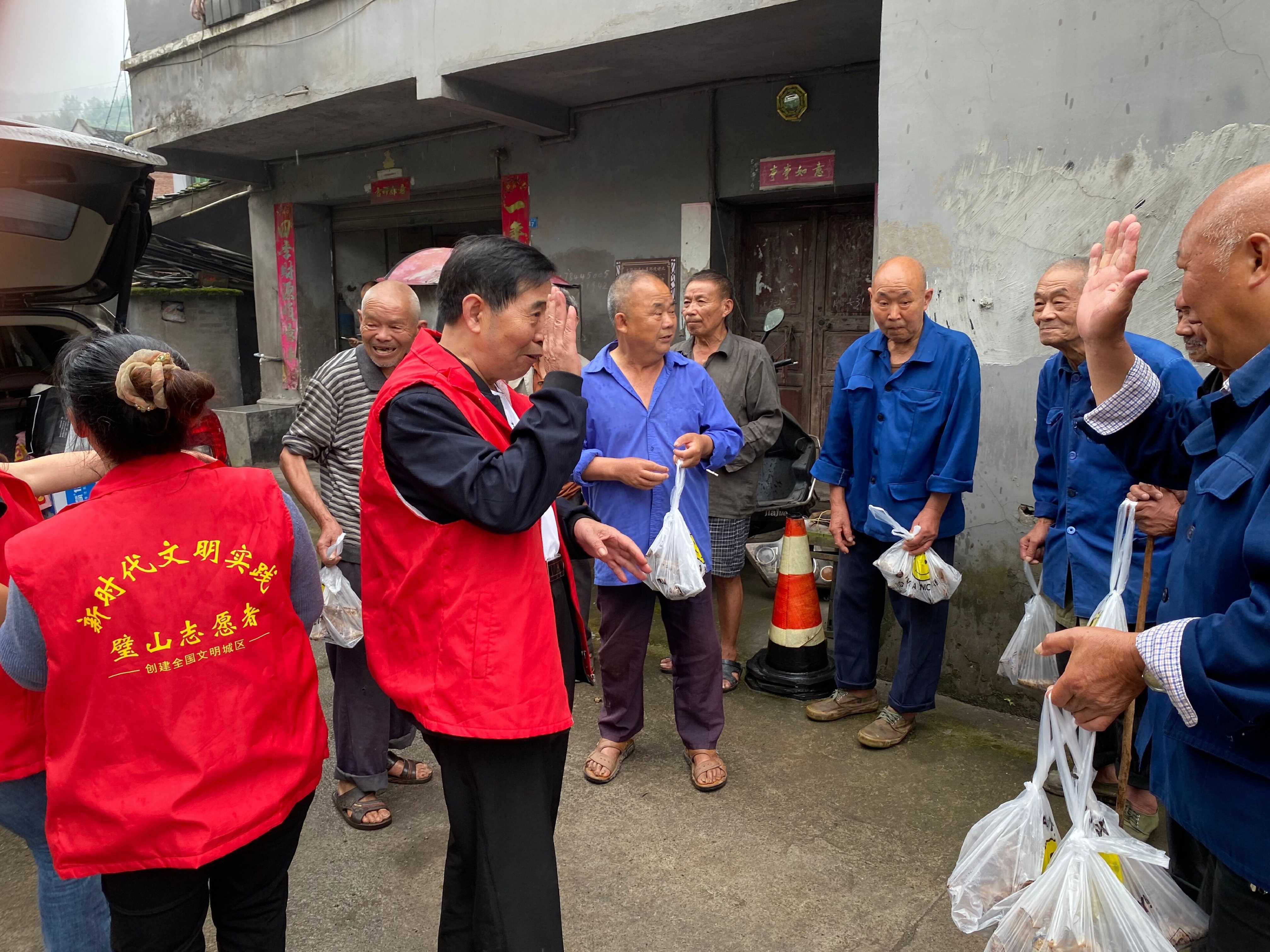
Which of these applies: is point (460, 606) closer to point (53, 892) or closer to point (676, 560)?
point (53, 892)

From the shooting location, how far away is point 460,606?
5.99ft

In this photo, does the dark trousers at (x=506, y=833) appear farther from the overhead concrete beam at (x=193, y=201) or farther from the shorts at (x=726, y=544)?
the overhead concrete beam at (x=193, y=201)

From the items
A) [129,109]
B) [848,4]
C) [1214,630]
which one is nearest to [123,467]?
[1214,630]

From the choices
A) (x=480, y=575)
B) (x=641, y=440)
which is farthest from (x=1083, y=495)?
(x=480, y=575)

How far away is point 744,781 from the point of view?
340cm

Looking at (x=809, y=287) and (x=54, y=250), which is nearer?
(x=54, y=250)

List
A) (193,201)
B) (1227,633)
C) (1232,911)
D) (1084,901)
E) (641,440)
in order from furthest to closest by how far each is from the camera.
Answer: (193,201) < (641,440) < (1084,901) < (1232,911) < (1227,633)

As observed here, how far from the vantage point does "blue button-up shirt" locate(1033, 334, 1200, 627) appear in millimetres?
2791

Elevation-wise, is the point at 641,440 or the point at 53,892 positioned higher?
the point at 641,440

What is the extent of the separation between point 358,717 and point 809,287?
4.87 m

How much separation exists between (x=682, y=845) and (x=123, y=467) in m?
2.18

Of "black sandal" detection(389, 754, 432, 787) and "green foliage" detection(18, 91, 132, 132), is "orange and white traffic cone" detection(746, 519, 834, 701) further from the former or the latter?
"green foliage" detection(18, 91, 132, 132)

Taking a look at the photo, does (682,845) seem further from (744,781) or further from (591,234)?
(591,234)

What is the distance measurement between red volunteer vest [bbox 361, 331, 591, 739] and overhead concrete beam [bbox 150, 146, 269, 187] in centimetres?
914
